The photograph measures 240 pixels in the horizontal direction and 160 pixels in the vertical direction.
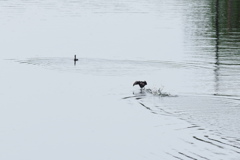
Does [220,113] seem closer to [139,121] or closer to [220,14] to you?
[139,121]

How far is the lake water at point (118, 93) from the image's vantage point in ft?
88.5

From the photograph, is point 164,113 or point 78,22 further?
point 78,22

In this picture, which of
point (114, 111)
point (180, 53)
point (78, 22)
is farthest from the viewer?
point (78, 22)

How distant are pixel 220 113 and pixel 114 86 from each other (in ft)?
27.6

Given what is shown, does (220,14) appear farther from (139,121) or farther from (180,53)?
(139,121)

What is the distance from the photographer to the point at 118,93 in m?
36.0

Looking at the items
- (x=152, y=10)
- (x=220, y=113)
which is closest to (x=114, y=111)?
(x=220, y=113)

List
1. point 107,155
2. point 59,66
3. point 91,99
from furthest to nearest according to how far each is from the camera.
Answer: point 59,66 < point 91,99 < point 107,155

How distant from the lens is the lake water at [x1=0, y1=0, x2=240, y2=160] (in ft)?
88.5

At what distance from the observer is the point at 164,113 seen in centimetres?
3098

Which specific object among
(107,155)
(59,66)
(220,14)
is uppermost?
(220,14)

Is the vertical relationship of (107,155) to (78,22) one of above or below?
below

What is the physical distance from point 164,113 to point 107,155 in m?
5.51

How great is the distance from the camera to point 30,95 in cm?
3578
